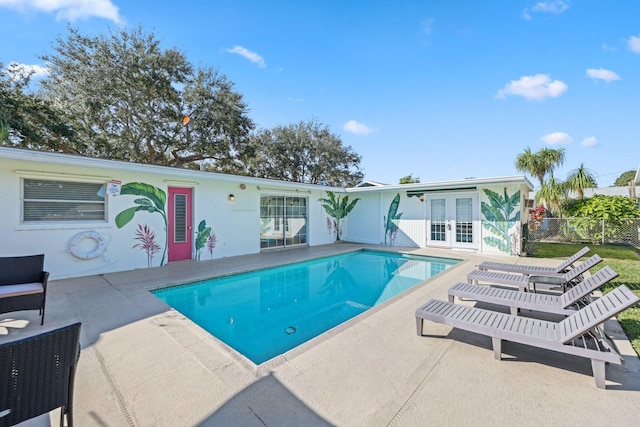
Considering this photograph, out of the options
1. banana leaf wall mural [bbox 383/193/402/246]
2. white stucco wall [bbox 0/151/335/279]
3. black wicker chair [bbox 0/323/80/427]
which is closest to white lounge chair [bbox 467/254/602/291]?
black wicker chair [bbox 0/323/80/427]

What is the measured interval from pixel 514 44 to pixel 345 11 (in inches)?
230

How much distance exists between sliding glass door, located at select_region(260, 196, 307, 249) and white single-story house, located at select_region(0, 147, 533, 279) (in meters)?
0.04

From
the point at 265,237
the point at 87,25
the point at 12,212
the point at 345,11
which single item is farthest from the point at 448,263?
the point at 87,25

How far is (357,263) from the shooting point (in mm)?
9930

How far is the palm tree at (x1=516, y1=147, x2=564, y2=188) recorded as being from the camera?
59.5ft

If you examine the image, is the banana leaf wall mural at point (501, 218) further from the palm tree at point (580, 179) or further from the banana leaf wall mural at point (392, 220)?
the palm tree at point (580, 179)

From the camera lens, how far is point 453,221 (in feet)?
37.0

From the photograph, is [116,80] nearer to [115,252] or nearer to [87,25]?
[87,25]

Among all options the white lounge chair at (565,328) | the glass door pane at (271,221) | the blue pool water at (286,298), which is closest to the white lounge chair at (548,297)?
the white lounge chair at (565,328)

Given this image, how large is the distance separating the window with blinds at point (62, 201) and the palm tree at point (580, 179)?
21073mm

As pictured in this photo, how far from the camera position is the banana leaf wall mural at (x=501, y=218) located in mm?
9961

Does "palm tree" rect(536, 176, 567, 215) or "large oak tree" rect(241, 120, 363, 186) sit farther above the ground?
"large oak tree" rect(241, 120, 363, 186)

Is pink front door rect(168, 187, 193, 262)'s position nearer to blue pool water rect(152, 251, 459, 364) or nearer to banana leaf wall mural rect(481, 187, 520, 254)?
blue pool water rect(152, 251, 459, 364)

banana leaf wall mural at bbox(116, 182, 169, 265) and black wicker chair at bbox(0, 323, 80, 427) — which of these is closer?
black wicker chair at bbox(0, 323, 80, 427)
